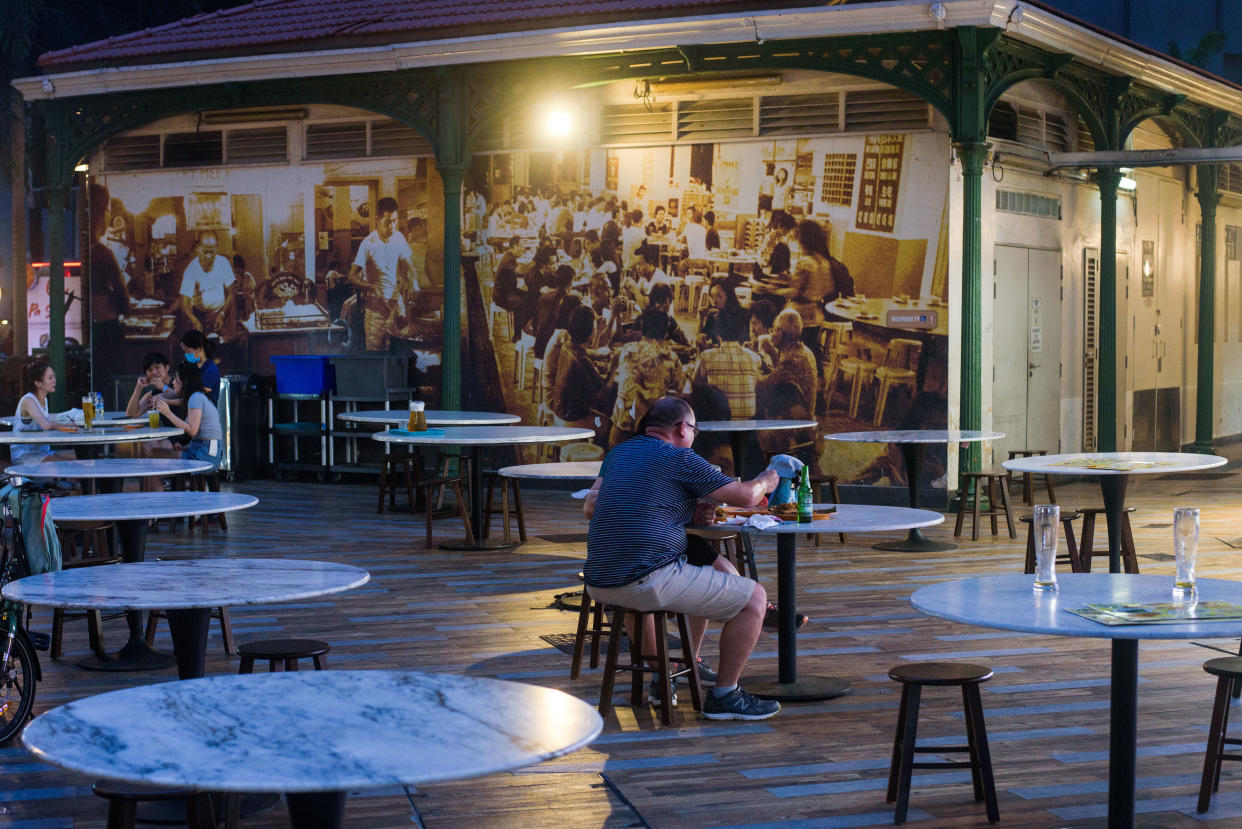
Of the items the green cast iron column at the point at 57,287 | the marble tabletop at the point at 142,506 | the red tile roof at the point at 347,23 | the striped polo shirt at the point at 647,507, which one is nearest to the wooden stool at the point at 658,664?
the striped polo shirt at the point at 647,507

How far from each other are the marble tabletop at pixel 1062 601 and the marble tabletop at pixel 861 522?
119cm

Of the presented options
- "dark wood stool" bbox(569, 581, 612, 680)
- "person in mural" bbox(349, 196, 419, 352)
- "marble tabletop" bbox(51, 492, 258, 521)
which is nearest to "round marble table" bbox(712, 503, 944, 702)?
"dark wood stool" bbox(569, 581, 612, 680)

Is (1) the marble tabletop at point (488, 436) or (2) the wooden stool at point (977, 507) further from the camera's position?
(2) the wooden stool at point (977, 507)

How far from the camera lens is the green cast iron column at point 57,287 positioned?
14.7 metres

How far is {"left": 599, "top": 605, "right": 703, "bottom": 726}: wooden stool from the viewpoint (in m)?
5.56

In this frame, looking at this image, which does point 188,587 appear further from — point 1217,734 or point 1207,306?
point 1207,306

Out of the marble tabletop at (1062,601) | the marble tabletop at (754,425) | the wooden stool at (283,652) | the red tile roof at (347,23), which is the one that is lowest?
the wooden stool at (283,652)

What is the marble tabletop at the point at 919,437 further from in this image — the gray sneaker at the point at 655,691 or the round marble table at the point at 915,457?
the gray sneaker at the point at 655,691

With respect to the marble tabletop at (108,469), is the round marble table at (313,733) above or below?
below

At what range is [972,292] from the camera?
1175 cm

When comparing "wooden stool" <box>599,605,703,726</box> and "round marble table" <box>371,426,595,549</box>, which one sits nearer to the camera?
"wooden stool" <box>599,605,703,726</box>

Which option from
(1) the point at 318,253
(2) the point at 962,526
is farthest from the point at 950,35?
(1) the point at 318,253

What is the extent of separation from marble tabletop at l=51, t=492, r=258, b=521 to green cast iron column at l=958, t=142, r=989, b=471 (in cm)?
714

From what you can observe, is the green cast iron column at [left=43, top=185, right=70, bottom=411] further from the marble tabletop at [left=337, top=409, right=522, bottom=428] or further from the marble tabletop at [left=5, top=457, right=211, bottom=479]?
the marble tabletop at [left=5, top=457, right=211, bottom=479]
